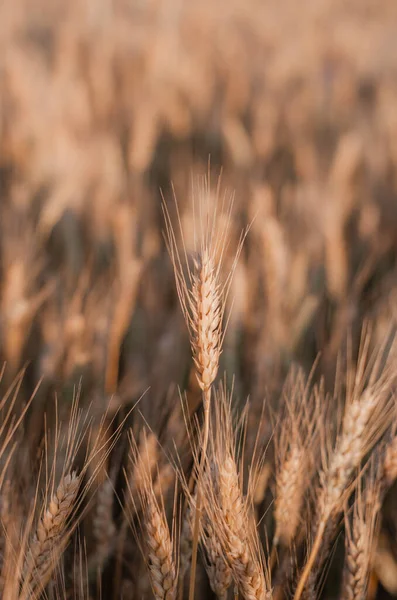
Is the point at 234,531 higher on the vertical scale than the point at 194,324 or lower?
lower

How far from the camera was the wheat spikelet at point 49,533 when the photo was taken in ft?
2.33

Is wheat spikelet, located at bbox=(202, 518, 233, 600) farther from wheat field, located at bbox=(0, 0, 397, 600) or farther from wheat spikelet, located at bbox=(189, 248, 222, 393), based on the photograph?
wheat spikelet, located at bbox=(189, 248, 222, 393)

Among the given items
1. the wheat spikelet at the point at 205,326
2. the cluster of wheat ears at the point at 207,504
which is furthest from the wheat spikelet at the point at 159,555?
the wheat spikelet at the point at 205,326

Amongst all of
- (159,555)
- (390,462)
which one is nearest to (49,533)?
(159,555)

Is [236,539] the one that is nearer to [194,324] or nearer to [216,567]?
[216,567]

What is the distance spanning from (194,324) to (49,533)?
0.98ft

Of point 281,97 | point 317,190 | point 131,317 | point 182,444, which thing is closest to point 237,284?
point 131,317

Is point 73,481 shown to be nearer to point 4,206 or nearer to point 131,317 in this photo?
point 131,317

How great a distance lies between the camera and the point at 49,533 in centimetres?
72

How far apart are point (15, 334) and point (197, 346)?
2.28ft

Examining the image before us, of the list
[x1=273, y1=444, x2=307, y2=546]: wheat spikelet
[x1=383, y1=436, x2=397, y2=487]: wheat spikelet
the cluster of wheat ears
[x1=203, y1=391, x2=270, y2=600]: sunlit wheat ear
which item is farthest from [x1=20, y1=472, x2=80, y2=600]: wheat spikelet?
[x1=383, y1=436, x2=397, y2=487]: wheat spikelet

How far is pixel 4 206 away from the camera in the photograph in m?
2.00

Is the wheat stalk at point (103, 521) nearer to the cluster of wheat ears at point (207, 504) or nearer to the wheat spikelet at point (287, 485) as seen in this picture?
the cluster of wheat ears at point (207, 504)

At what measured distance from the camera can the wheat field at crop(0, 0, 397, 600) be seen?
0.78 m
